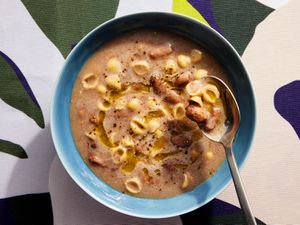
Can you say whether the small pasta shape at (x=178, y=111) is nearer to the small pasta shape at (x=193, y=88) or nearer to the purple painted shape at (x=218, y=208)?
the small pasta shape at (x=193, y=88)

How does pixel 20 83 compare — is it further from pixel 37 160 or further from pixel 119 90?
pixel 119 90

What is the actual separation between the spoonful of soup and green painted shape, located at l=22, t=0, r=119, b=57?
1.59 ft

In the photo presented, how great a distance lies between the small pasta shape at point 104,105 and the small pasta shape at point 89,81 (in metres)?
0.06

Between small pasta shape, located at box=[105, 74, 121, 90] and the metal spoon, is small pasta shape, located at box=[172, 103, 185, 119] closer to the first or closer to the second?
the metal spoon

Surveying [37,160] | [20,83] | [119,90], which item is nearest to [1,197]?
[37,160]

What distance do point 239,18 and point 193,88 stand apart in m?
0.42

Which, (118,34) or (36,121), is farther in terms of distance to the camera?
(36,121)

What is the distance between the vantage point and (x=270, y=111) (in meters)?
1.72

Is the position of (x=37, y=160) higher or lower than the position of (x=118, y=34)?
lower

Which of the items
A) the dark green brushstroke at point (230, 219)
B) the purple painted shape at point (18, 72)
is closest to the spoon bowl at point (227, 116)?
the dark green brushstroke at point (230, 219)

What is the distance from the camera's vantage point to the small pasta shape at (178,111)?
154 cm

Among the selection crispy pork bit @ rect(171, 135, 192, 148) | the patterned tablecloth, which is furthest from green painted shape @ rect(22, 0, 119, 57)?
crispy pork bit @ rect(171, 135, 192, 148)

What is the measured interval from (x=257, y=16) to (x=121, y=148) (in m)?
0.79

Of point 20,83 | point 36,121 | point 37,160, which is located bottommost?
point 37,160
